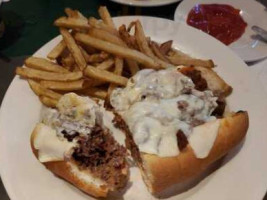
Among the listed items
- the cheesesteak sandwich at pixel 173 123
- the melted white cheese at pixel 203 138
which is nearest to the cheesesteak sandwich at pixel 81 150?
the cheesesteak sandwich at pixel 173 123

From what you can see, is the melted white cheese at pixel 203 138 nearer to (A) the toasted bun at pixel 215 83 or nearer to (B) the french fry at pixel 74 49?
(A) the toasted bun at pixel 215 83

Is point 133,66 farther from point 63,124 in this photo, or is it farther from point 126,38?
point 63,124

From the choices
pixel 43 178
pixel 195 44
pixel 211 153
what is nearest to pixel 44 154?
pixel 43 178

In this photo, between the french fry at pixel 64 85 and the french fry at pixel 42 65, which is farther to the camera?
the french fry at pixel 42 65

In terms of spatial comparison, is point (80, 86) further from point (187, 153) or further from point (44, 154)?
point (187, 153)

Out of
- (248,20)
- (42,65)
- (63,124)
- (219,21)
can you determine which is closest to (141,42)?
(42,65)

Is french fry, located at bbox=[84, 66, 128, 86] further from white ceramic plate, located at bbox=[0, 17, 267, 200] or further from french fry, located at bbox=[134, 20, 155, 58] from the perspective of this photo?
white ceramic plate, located at bbox=[0, 17, 267, 200]
